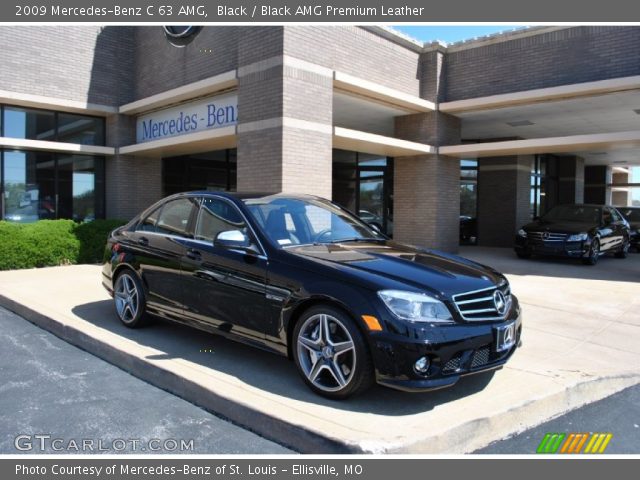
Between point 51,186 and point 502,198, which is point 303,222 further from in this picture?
point 502,198

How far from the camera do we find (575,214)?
46.3ft

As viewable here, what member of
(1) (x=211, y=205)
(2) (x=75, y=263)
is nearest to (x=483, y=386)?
(1) (x=211, y=205)

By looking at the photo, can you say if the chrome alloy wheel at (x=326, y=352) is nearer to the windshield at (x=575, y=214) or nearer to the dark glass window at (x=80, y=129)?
the windshield at (x=575, y=214)

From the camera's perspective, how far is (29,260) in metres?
11.3

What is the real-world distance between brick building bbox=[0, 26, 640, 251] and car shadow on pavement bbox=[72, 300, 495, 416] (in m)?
4.83

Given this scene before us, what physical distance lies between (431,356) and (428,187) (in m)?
10.3

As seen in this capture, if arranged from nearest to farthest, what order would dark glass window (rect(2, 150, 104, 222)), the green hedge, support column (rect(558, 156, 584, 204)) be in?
the green hedge
dark glass window (rect(2, 150, 104, 222))
support column (rect(558, 156, 584, 204))

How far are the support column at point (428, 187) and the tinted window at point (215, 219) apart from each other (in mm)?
9051

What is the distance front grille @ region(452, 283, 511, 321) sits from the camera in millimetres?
3903

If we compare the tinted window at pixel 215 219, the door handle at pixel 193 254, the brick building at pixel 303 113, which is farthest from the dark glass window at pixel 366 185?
the door handle at pixel 193 254

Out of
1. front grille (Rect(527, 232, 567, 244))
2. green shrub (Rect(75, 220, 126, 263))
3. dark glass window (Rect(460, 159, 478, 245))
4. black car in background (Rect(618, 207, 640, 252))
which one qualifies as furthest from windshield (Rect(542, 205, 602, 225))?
green shrub (Rect(75, 220, 126, 263))

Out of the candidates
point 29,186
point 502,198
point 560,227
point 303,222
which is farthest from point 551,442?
point 502,198

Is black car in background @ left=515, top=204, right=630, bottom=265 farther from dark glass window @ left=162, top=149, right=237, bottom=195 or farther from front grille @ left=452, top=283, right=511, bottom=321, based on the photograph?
front grille @ left=452, top=283, right=511, bottom=321

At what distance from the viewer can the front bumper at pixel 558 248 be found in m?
12.5
